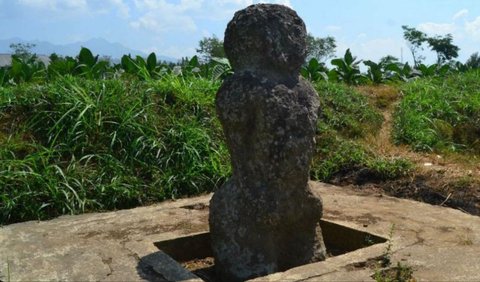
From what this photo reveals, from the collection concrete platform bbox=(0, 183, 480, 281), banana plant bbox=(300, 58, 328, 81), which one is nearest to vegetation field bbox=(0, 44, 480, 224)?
concrete platform bbox=(0, 183, 480, 281)

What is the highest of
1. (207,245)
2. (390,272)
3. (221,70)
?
(221,70)

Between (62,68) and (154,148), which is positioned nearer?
(154,148)

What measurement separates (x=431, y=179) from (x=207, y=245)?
8.37 ft

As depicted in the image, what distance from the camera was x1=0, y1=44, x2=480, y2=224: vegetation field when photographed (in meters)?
4.88

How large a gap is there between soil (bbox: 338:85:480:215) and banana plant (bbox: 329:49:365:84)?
360 cm

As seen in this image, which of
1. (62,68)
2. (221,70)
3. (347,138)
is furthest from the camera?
(221,70)

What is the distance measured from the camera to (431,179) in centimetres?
543

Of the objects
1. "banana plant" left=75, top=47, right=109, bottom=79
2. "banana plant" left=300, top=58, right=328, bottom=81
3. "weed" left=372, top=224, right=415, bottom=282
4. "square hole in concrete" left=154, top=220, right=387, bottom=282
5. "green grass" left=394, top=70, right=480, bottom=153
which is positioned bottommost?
"square hole in concrete" left=154, top=220, right=387, bottom=282

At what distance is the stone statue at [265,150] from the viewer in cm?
A: 316

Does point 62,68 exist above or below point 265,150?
above

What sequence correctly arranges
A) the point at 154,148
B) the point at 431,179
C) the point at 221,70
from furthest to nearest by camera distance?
the point at 221,70 → the point at 154,148 → the point at 431,179

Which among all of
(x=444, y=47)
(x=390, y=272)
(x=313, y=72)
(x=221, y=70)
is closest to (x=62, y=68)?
(x=221, y=70)

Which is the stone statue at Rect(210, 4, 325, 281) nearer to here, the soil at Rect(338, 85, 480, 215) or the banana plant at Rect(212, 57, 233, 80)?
the soil at Rect(338, 85, 480, 215)

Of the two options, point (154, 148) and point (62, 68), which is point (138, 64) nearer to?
point (62, 68)
